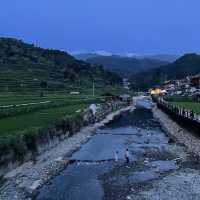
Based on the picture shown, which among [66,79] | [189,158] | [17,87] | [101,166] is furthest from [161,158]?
[66,79]

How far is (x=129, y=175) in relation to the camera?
3203cm

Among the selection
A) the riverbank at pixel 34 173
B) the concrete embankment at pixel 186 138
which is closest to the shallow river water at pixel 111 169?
the riverbank at pixel 34 173

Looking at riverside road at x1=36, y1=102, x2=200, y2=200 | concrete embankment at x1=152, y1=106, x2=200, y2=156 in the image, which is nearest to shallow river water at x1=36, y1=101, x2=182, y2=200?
riverside road at x1=36, y1=102, x2=200, y2=200

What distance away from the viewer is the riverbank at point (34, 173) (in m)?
27.1

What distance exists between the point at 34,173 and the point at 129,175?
5991 millimetres

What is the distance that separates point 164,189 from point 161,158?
1260 centimetres

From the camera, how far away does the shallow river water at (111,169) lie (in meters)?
27.4

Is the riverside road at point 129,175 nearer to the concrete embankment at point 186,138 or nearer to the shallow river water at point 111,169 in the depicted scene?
the shallow river water at point 111,169

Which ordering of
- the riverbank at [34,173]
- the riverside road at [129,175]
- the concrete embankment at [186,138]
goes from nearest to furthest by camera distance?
the riverside road at [129,175] → the riverbank at [34,173] → the concrete embankment at [186,138]

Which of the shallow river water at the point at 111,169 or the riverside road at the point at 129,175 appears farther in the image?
the shallow river water at the point at 111,169

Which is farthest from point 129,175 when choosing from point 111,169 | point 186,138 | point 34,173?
point 186,138

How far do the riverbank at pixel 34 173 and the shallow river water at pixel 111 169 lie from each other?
2.09ft

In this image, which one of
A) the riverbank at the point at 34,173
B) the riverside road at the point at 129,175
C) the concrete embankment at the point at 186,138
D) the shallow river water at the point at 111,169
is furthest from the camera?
the concrete embankment at the point at 186,138

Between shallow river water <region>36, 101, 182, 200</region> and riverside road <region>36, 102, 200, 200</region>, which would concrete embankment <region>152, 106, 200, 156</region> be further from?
shallow river water <region>36, 101, 182, 200</region>
